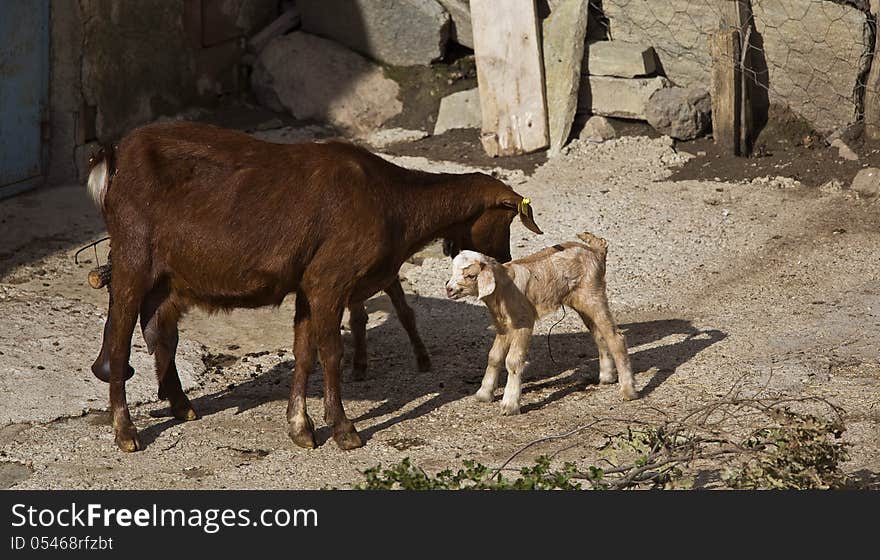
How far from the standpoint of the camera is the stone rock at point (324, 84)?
44.4ft

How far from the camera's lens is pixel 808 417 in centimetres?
616

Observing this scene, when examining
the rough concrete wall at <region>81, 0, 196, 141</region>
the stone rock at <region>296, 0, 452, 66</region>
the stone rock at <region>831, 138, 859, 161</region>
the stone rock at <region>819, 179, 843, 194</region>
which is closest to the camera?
the stone rock at <region>819, 179, 843, 194</region>

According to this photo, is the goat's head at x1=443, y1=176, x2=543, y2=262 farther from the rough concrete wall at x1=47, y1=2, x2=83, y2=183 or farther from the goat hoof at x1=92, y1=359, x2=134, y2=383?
the rough concrete wall at x1=47, y1=2, x2=83, y2=183

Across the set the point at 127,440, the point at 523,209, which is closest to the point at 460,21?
the point at 523,209

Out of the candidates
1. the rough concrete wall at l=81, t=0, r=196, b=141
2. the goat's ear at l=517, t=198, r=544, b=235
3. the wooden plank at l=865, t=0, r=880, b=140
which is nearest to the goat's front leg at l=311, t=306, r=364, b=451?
the goat's ear at l=517, t=198, r=544, b=235

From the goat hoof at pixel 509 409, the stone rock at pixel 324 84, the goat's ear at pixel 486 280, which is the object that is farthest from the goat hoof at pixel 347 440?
the stone rock at pixel 324 84

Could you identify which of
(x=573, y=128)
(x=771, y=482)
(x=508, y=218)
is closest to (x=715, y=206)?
(x=573, y=128)

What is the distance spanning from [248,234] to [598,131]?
5971mm

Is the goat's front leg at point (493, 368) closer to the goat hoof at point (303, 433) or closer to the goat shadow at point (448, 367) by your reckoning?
the goat shadow at point (448, 367)

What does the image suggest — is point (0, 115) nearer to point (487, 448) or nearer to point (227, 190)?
point (227, 190)

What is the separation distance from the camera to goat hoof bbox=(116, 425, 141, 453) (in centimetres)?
730

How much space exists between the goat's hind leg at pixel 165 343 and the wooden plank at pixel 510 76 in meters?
5.41

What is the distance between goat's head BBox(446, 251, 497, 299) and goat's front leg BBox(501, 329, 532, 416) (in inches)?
15.9

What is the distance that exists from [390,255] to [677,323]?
263cm
